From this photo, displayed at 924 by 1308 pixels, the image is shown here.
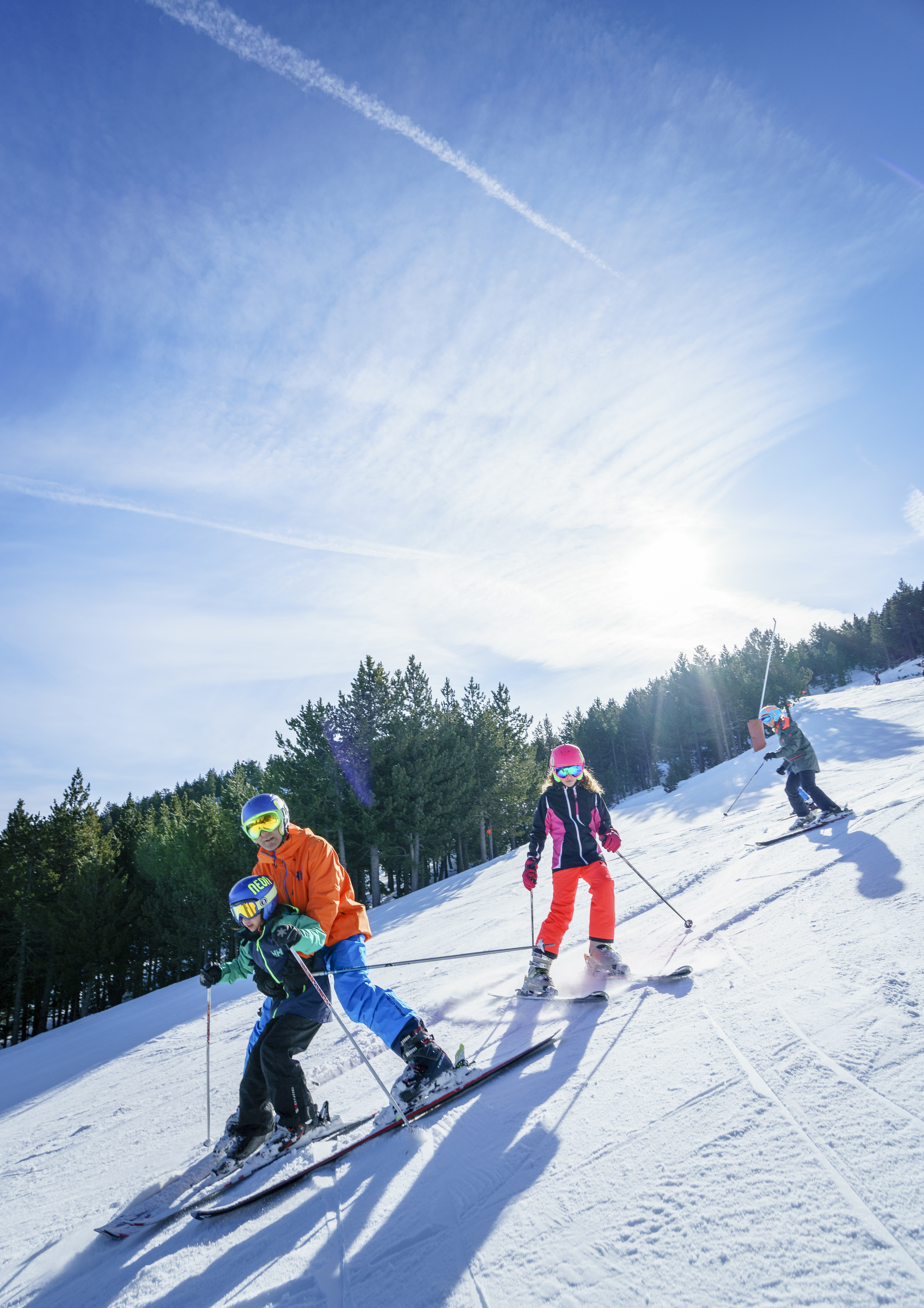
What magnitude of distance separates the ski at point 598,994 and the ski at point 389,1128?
0.55 metres

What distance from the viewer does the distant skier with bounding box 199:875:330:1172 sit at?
3.40 meters

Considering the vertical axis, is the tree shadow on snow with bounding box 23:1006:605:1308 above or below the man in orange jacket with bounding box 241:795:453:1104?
below

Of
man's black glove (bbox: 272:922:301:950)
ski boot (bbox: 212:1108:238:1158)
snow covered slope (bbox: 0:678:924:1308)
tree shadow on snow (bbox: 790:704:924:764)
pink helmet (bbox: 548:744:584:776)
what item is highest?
pink helmet (bbox: 548:744:584:776)

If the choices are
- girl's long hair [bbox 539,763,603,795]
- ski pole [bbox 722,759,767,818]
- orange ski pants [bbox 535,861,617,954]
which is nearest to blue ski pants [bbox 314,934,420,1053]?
orange ski pants [bbox 535,861,617,954]

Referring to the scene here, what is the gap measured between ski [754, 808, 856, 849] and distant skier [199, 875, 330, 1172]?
7540mm

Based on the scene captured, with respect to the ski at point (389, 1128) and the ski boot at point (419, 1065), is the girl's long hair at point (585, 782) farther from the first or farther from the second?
the ski boot at point (419, 1065)

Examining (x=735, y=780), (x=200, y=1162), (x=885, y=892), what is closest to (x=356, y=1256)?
(x=200, y=1162)

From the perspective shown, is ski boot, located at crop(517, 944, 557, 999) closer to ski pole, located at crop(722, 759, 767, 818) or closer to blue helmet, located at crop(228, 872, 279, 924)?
blue helmet, located at crop(228, 872, 279, 924)

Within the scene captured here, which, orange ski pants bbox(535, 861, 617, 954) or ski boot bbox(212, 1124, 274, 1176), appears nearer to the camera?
ski boot bbox(212, 1124, 274, 1176)

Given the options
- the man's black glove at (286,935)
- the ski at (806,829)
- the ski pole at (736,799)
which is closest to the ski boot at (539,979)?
the man's black glove at (286,935)

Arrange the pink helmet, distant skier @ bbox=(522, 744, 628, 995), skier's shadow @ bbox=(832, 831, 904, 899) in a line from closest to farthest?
skier's shadow @ bbox=(832, 831, 904, 899), distant skier @ bbox=(522, 744, 628, 995), the pink helmet

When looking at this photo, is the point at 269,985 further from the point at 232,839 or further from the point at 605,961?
the point at 232,839

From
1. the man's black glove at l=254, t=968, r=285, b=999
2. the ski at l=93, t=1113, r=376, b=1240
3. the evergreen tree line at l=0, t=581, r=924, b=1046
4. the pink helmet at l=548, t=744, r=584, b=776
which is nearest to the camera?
the ski at l=93, t=1113, r=376, b=1240

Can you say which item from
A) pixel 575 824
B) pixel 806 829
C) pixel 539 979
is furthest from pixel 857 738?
pixel 539 979
